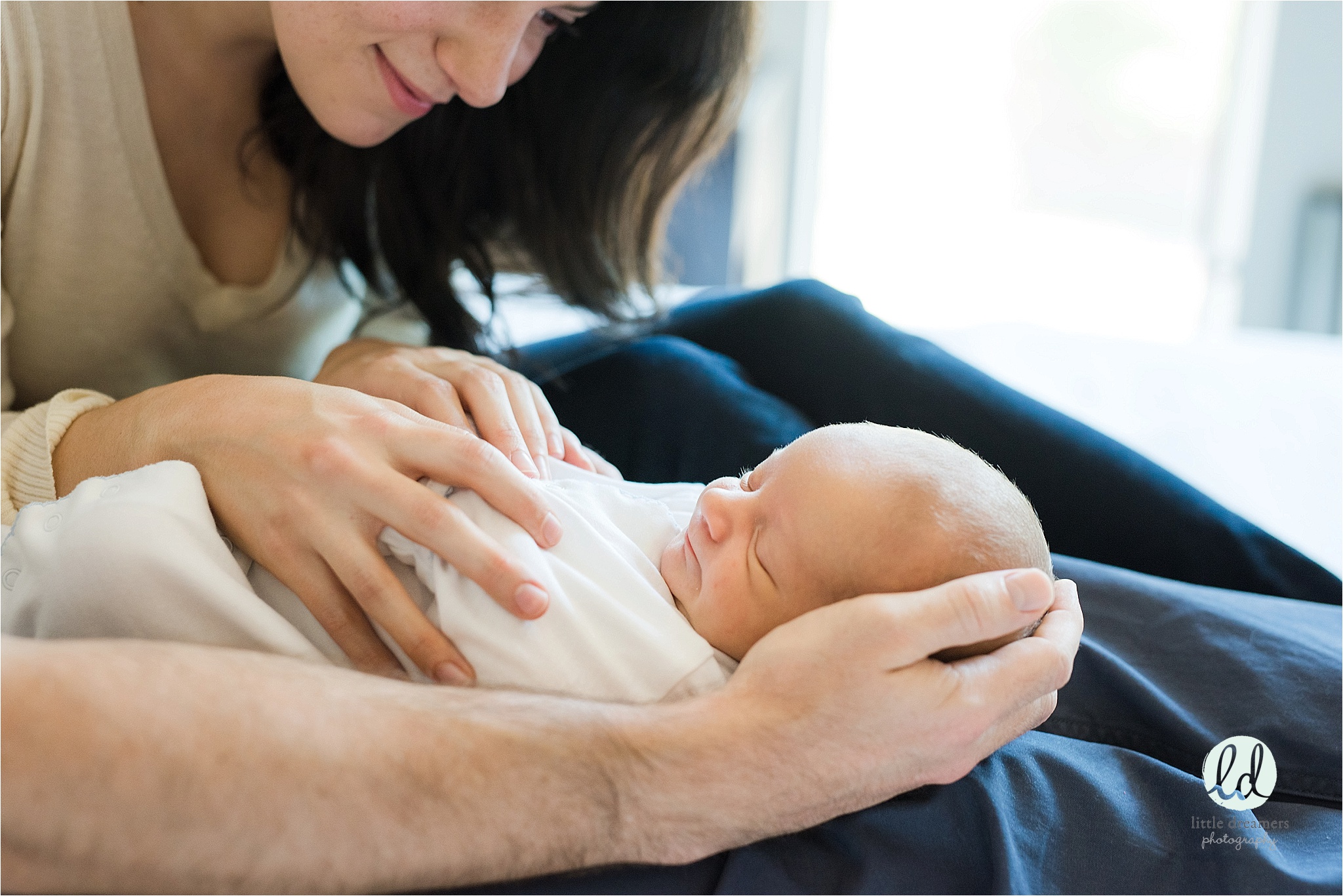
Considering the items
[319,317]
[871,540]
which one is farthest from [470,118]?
[871,540]

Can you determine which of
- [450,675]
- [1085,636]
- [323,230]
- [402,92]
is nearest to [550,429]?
[450,675]

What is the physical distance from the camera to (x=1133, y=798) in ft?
2.43

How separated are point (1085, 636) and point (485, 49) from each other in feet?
2.87

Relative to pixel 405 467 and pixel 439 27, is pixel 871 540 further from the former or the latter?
pixel 439 27

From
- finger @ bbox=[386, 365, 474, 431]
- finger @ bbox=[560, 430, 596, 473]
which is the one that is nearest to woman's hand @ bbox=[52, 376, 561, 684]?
finger @ bbox=[386, 365, 474, 431]

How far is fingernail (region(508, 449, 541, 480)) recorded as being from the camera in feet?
2.94

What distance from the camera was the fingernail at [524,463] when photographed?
→ 0.90 m

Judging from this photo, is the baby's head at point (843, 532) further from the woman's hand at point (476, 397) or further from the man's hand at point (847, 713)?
the woman's hand at point (476, 397)

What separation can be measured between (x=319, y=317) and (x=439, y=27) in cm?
70

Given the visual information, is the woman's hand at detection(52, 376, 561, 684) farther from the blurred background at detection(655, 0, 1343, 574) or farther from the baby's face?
the blurred background at detection(655, 0, 1343, 574)

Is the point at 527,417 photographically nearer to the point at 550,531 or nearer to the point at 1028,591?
the point at 550,531

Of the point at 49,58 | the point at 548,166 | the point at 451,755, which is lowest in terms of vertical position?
the point at 451,755

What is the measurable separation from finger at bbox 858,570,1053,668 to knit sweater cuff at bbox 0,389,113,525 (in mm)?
786

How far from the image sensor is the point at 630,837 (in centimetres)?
61
